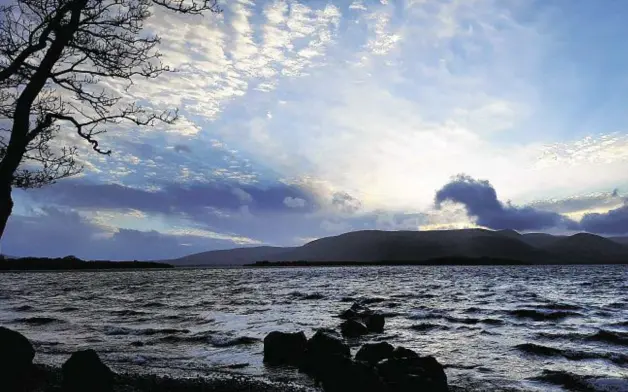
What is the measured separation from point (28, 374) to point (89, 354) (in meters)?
2.38

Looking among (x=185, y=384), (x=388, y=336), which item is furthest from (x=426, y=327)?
(x=185, y=384)

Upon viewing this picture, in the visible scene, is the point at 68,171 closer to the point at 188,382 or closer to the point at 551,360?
the point at 188,382

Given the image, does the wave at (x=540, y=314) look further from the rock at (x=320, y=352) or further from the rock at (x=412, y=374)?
the rock at (x=412, y=374)

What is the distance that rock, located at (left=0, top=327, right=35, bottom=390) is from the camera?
1019 centimetres

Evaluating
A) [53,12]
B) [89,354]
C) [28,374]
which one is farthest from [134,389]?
[53,12]

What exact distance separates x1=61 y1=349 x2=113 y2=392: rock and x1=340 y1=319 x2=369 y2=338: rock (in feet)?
40.9

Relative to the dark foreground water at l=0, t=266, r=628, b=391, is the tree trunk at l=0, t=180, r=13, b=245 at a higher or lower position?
higher

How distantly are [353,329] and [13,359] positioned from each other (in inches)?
545

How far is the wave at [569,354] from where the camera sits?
53.5 feet

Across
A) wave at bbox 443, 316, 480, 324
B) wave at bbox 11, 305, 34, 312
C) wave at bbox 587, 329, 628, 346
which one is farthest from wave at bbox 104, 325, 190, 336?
wave at bbox 587, 329, 628, 346

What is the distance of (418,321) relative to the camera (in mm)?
25766

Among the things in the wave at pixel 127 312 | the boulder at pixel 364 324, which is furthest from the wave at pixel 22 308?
the boulder at pixel 364 324

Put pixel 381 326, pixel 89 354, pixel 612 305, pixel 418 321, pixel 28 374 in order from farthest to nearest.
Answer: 1. pixel 612 305
2. pixel 418 321
3. pixel 381 326
4. pixel 28 374
5. pixel 89 354

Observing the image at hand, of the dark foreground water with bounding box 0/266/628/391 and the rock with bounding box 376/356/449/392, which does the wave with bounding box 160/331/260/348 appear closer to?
the dark foreground water with bounding box 0/266/628/391
